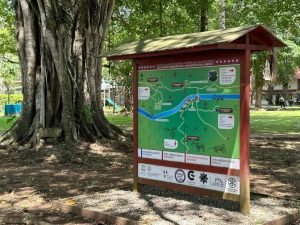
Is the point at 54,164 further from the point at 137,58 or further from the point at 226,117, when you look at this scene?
the point at 226,117

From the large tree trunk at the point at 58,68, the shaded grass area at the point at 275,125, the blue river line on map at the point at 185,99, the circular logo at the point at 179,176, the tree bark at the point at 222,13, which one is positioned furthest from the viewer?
the tree bark at the point at 222,13

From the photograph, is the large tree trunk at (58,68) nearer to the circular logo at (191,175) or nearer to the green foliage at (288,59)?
the circular logo at (191,175)

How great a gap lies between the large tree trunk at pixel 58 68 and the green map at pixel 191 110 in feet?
15.1

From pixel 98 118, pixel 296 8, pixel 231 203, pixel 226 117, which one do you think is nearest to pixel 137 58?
pixel 226 117

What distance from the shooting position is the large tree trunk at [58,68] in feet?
37.6

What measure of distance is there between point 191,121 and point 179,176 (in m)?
0.74

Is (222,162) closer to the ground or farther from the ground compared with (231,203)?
farther from the ground

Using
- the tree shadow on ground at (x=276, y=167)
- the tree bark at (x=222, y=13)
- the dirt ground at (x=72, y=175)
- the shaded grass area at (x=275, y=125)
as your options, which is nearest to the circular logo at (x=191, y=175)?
the dirt ground at (x=72, y=175)

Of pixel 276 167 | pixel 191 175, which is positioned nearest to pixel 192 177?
pixel 191 175

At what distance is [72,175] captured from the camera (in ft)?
30.2

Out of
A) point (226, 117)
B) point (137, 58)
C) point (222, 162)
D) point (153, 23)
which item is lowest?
point (222, 162)

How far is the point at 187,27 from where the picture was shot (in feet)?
75.5

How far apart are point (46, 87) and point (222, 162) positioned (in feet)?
21.6

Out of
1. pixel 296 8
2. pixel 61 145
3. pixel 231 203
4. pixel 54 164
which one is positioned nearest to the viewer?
pixel 231 203
